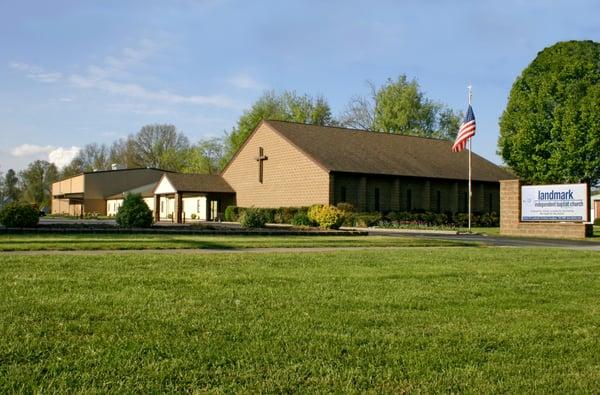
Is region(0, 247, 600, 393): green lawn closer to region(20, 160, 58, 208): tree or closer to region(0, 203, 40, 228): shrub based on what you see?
region(0, 203, 40, 228): shrub

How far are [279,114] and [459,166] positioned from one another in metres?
26.0

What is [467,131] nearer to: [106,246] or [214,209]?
[214,209]

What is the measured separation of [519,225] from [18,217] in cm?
2305

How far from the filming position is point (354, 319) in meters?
6.96

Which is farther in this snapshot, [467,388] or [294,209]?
[294,209]

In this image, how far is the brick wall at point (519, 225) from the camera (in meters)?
29.2

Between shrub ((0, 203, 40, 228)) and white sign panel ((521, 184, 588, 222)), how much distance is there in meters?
22.8

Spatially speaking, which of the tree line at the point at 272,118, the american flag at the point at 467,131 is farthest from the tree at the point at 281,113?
the american flag at the point at 467,131

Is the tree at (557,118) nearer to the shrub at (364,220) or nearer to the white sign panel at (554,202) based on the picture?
the shrub at (364,220)

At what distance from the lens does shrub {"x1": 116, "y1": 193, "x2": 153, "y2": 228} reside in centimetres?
2778

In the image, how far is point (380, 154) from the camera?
159 ft

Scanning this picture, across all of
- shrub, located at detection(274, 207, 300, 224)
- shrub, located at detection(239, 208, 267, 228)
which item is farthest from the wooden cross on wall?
shrub, located at detection(239, 208, 267, 228)

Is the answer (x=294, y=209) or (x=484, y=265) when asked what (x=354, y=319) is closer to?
(x=484, y=265)

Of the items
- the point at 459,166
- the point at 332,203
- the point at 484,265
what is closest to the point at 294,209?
the point at 332,203
